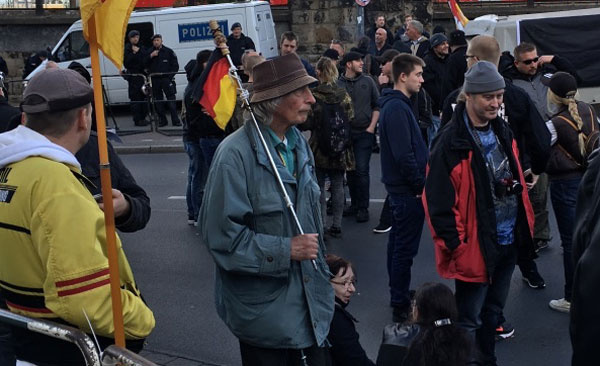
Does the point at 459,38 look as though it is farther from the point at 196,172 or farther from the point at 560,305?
the point at 560,305

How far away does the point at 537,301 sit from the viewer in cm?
739

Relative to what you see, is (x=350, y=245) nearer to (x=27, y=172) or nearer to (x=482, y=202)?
(x=482, y=202)

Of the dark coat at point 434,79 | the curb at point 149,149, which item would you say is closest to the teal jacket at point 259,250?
the dark coat at point 434,79

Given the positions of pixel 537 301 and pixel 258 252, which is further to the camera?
pixel 537 301

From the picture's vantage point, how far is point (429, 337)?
4.66 m

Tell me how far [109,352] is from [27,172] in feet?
2.16

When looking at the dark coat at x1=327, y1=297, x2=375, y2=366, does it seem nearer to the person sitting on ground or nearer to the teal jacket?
the teal jacket

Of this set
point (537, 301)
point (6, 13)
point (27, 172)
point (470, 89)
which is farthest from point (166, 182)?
point (6, 13)

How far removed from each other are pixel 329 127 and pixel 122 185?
5090 mm

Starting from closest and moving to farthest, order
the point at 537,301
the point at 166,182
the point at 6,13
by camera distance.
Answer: the point at 537,301 → the point at 166,182 → the point at 6,13

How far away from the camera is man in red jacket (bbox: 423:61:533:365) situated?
5434mm

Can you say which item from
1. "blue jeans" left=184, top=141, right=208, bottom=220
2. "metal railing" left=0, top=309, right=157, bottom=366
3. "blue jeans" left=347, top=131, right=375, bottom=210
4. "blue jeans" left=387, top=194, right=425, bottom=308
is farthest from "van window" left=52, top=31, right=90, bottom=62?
"metal railing" left=0, top=309, right=157, bottom=366

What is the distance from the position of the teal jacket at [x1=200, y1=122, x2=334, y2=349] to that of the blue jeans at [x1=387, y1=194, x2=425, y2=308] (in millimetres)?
2876

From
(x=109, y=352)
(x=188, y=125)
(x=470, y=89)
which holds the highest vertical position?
(x=470, y=89)
